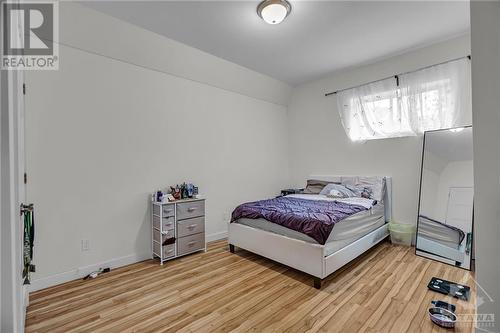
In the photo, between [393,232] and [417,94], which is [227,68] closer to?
[417,94]

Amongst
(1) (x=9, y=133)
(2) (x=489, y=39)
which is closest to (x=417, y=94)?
(2) (x=489, y=39)

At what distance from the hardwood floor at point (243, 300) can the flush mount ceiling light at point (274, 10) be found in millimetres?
2772

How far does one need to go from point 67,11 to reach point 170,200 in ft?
7.33

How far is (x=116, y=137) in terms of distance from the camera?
2.78 meters

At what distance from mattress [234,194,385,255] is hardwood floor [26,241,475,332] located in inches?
14.4

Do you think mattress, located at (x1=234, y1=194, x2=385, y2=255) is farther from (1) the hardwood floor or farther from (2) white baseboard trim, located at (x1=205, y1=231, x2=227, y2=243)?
(2) white baseboard trim, located at (x1=205, y1=231, x2=227, y2=243)

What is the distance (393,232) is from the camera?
348 cm

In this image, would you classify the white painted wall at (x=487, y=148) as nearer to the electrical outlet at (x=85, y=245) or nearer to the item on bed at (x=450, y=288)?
the item on bed at (x=450, y=288)

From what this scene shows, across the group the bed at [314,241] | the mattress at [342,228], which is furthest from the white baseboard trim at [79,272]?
the mattress at [342,228]

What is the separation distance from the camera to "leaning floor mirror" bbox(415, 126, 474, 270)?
2.66 metres

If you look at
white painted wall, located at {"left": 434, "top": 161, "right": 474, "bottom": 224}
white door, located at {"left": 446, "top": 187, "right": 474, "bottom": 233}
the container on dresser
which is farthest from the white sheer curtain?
the container on dresser

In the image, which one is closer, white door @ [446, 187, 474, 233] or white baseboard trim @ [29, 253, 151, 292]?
white baseboard trim @ [29, 253, 151, 292]

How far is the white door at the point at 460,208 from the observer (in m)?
2.63

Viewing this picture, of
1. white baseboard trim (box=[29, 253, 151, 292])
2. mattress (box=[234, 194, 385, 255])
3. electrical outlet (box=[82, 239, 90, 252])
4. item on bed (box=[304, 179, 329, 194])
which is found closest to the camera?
white baseboard trim (box=[29, 253, 151, 292])
